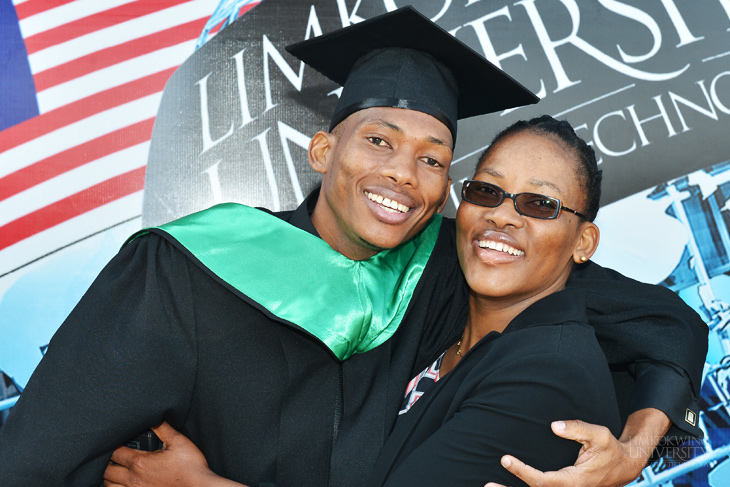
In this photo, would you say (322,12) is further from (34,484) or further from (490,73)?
(34,484)

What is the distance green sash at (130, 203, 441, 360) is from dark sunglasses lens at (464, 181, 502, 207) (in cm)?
30

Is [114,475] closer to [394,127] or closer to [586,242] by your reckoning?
[394,127]

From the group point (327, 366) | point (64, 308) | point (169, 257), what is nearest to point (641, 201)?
point (327, 366)

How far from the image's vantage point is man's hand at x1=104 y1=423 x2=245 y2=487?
1761 millimetres

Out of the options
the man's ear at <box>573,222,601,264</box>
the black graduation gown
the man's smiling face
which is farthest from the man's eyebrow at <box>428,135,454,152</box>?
the black graduation gown

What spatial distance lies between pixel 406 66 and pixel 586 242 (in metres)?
0.73

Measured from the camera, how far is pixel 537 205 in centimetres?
190

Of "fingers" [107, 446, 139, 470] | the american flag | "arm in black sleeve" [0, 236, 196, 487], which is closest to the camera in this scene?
"arm in black sleeve" [0, 236, 196, 487]

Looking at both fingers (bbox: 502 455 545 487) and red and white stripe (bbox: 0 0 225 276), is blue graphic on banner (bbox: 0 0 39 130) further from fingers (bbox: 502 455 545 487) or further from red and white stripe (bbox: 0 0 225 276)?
fingers (bbox: 502 455 545 487)

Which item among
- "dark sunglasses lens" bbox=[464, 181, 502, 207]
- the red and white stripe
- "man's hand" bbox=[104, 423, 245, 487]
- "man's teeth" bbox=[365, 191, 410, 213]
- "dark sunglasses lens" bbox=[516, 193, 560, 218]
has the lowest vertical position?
"man's hand" bbox=[104, 423, 245, 487]

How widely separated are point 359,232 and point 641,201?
155 cm

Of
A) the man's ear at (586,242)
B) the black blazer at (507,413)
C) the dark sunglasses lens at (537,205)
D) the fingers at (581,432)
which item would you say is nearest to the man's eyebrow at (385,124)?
the dark sunglasses lens at (537,205)

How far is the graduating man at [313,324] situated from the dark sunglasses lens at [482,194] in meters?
0.10

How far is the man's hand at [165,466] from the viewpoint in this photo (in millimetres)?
1761
